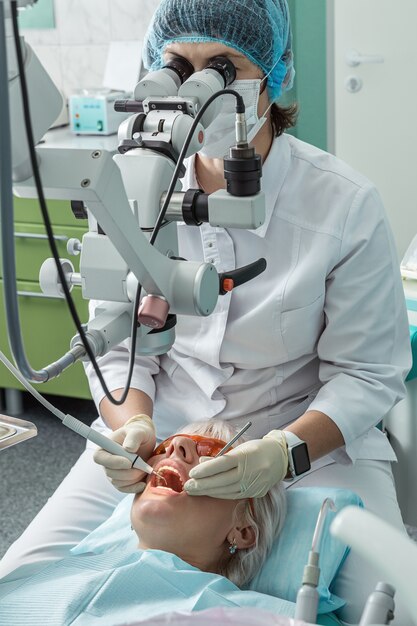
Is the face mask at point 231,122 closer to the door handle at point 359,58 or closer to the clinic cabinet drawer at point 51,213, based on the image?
the clinic cabinet drawer at point 51,213

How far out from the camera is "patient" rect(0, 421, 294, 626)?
4.57ft

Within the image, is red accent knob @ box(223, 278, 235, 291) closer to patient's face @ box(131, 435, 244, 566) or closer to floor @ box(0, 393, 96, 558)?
patient's face @ box(131, 435, 244, 566)

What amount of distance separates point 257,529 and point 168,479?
0.18 meters

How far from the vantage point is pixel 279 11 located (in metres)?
1.65

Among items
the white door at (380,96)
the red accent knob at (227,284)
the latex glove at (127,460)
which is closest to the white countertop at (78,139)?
the white door at (380,96)

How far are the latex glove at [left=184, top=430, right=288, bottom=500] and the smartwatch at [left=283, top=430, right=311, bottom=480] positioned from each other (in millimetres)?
31

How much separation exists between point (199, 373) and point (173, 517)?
361mm

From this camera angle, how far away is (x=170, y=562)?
4.82ft

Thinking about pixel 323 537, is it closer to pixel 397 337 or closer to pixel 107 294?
pixel 397 337

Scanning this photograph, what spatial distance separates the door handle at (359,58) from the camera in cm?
310

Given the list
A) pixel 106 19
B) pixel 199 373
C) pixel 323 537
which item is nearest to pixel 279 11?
pixel 199 373

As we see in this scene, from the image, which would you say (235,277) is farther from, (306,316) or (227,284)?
(306,316)

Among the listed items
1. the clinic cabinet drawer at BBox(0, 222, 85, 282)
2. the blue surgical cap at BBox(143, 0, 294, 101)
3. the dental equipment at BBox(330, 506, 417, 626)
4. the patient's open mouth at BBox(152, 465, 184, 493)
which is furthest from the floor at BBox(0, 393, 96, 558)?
the dental equipment at BBox(330, 506, 417, 626)

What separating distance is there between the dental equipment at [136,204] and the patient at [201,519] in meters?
0.53
